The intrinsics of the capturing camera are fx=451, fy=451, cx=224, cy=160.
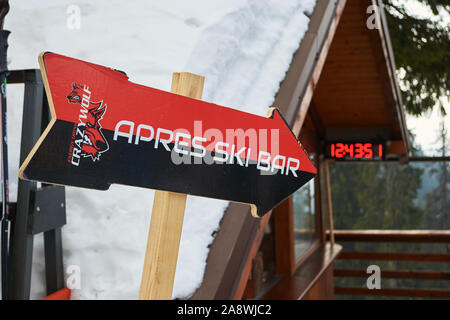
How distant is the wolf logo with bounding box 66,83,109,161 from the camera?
0.83 meters

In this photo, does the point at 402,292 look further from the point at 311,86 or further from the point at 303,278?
the point at 311,86

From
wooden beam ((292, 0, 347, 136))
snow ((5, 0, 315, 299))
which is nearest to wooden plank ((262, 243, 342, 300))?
wooden beam ((292, 0, 347, 136))

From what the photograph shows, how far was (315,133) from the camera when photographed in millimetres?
5691

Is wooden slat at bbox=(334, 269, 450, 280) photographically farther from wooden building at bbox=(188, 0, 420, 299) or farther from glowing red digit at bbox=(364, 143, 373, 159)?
glowing red digit at bbox=(364, 143, 373, 159)

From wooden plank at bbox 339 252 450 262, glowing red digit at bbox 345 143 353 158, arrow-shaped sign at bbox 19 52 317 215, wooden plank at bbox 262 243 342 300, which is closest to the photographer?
arrow-shaped sign at bbox 19 52 317 215

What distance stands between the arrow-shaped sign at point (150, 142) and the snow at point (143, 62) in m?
0.60

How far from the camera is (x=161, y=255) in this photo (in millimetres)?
913

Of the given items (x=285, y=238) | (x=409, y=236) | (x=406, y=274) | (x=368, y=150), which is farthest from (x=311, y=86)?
(x=406, y=274)

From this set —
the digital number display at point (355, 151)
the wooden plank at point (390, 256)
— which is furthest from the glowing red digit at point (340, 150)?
the wooden plank at point (390, 256)

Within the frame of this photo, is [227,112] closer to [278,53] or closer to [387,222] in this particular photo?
[278,53]

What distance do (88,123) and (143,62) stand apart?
4.15ft

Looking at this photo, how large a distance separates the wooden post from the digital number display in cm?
467

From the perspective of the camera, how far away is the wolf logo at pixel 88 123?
2.71 ft
